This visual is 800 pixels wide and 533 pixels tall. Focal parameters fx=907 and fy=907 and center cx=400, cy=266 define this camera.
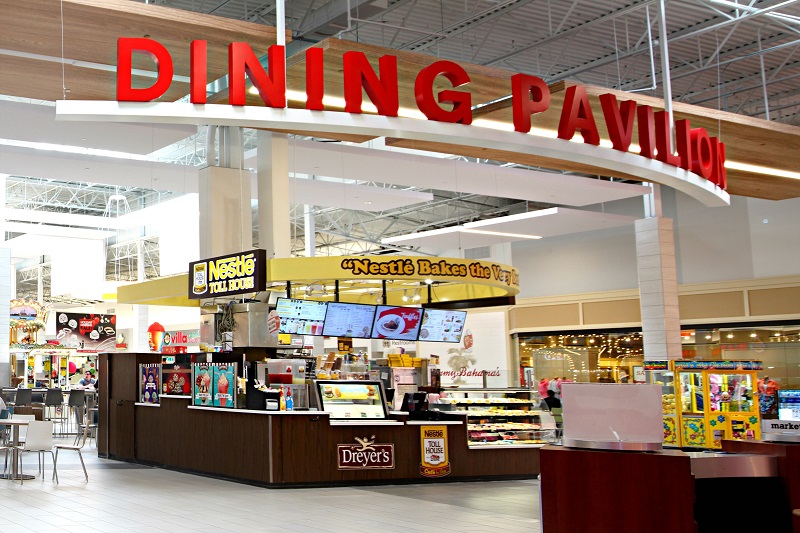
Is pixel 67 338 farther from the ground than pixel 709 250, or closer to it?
closer to it

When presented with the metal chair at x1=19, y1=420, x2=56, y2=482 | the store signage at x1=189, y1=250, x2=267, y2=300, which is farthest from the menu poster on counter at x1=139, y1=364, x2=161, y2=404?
the metal chair at x1=19, y1=420, x2=56, y2=482

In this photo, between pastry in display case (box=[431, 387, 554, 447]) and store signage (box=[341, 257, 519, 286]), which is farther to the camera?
store signage (box=[341, 257, 519, 286])

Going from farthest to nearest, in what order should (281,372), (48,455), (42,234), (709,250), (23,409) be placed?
1. (42,234)
2. (709,250)
3. (23,409)
4. (48,455)
5. (281,372)

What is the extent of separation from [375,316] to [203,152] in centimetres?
983

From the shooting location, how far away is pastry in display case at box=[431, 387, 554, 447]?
11.1 metres

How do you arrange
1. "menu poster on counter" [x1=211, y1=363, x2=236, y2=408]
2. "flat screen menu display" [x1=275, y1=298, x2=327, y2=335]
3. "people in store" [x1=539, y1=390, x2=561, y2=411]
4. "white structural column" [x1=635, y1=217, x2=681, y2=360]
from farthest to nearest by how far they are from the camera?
"white structural column" [x1=635, y1=217, x2=681, y2=360] → "people in store" [x1=539, y1=390, x2=561, y2=411] → "flat screen menu display" [x1=275, y1=298, x2=327, y2=335] → "menu poster on counter" [x1=211, y1=363, x2=236, y2=408]

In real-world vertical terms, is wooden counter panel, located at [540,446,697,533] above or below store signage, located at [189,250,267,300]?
below

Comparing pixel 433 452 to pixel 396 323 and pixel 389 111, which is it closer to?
pixel 396 323

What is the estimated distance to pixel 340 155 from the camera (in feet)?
43.7

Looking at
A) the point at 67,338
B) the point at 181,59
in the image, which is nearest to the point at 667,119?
the point at 181,59

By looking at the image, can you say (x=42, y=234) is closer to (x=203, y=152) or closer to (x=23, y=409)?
(x=203, y=152)

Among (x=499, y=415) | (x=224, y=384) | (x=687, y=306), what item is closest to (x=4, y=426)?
(x=224, y=384)

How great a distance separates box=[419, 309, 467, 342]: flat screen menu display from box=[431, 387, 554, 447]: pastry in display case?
1676mm

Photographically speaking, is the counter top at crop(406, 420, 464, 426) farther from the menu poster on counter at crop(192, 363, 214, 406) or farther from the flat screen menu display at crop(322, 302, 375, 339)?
the menu poster on counter at crop(192, 363, 214, 406)
